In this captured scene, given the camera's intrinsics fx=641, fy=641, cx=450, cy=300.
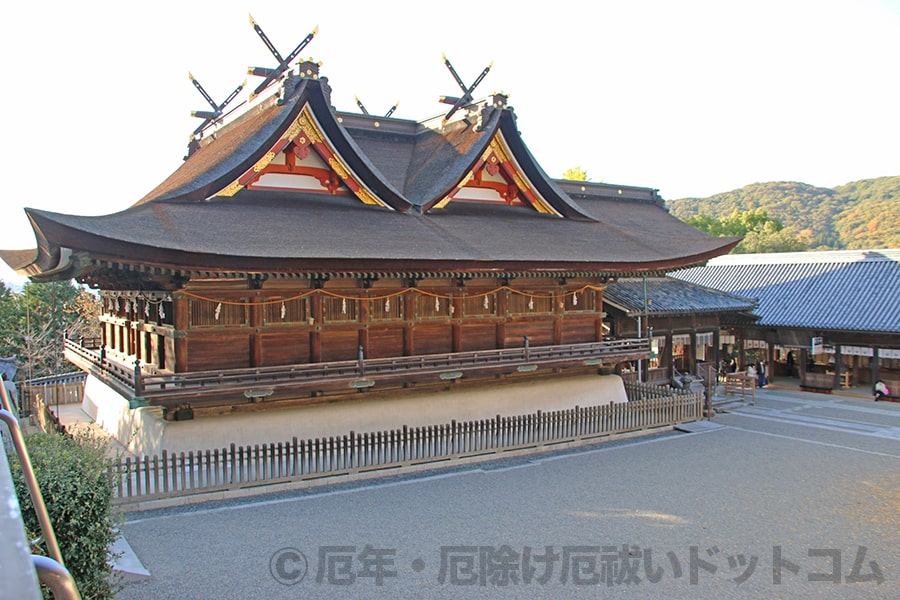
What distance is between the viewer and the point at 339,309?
1652 centimetres

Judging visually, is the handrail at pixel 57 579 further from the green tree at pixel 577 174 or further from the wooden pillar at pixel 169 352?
the green tree at pixel 577 174

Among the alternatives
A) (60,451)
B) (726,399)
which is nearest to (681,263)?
(726,399)

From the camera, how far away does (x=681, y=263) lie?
20.1m

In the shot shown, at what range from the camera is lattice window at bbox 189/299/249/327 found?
1459cm

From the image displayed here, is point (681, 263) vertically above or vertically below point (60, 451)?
above

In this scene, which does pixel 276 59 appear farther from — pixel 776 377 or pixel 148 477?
pixel 776 377

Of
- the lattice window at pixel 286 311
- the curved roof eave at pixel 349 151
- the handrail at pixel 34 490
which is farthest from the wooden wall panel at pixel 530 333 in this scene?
the handrail at pixel 34 490

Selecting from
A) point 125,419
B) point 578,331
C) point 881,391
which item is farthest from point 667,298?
point 125,419

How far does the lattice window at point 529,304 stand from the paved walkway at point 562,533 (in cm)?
473

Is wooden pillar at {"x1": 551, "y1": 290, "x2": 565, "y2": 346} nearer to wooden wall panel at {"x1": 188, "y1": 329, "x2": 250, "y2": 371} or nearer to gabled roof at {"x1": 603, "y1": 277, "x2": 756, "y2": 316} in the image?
gabled roof at {"x1": 603, "y1": 277, "x2": 756, "y2": 316}

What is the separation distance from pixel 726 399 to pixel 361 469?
1627 centimetres

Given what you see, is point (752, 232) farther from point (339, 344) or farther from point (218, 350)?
point (218, 350)

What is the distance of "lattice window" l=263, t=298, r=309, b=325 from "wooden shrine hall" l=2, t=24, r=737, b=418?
0.16ft

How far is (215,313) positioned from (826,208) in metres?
114
